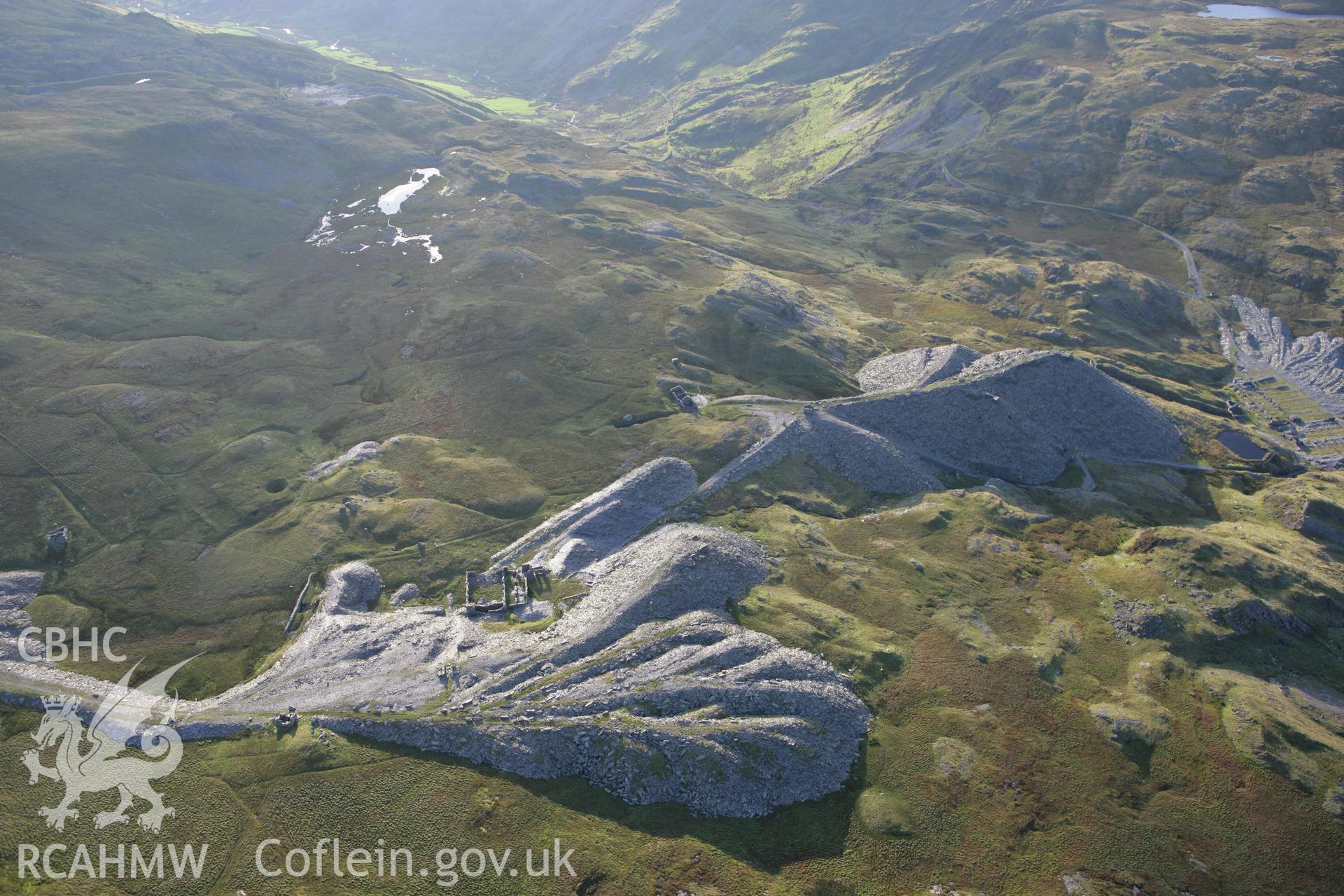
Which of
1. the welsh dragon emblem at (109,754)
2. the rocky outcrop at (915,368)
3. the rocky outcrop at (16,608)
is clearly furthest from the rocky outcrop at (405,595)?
the rocky outcrop at (915,368)

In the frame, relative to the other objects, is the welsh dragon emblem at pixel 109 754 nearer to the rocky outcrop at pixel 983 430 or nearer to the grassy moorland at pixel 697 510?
the grassy moorland at pixel 697 510

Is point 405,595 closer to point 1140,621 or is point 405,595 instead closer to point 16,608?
point 16,608

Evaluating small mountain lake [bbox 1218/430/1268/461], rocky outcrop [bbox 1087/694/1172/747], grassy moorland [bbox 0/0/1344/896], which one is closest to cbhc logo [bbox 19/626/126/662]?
grassy moorland [bbox 0/0/1344/896]

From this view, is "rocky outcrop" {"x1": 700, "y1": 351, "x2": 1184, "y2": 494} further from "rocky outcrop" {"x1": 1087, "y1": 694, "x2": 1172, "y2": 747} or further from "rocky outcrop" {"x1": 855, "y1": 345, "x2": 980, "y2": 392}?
"rocky outcrop" {"x1": 1087, "y1": 694, "x2": 1172, "y2": 747}

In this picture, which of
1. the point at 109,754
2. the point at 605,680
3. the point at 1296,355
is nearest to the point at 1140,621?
the point at 605,680

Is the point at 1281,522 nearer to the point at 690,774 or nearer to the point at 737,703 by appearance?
the point at 737,703

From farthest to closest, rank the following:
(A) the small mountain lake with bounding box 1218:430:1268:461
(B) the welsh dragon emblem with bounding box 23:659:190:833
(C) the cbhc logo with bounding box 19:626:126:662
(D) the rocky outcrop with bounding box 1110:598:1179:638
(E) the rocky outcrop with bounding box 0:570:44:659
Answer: (A) the small mountain lake with bounding box 1218:430:1268:461, (D) the rocky outcrop with bounding box 1110:598:1179:638, (C) the cbhc logo with bounding box 19:626:126:662, (E) the rocky outcrop with bounding box 0:570:44:659, (B) the welsh dragon emblem with bounding box 23:659:190:833

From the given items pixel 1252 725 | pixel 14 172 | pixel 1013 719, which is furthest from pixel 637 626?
pixel 14 172
